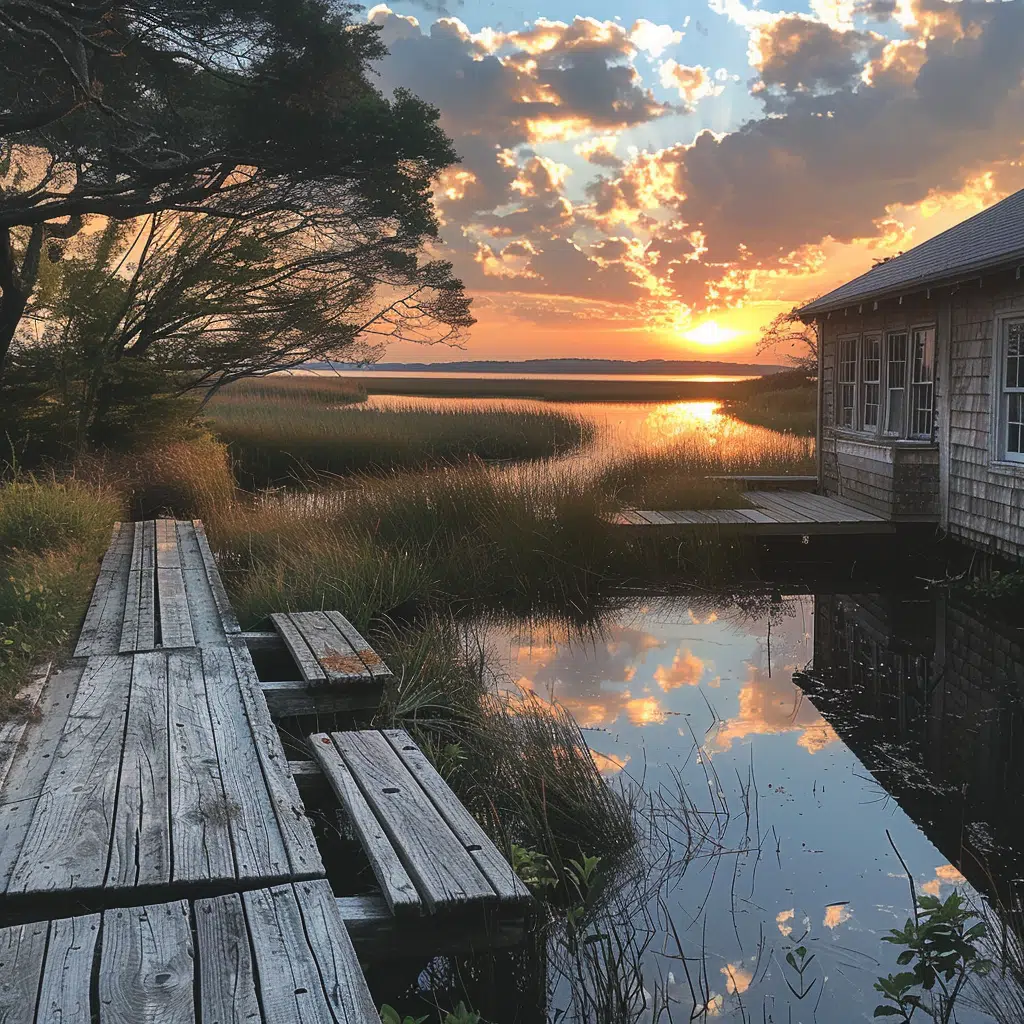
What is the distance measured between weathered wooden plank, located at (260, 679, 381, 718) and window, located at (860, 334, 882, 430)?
9.38 meters

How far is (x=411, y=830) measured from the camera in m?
3.27

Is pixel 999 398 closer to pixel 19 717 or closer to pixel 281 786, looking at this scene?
pixel 281 786

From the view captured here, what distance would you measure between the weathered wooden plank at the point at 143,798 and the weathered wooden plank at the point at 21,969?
11.2 inches

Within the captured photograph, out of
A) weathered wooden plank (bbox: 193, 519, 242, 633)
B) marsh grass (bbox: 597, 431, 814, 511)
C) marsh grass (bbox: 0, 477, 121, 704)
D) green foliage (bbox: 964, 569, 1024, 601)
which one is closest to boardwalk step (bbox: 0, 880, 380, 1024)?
marsh grass (bbox: 0, 477, 121, 704)

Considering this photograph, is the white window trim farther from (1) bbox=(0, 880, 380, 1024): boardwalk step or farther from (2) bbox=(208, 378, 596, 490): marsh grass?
(2) bbox=(208, 378, 596, 490): marsh grass

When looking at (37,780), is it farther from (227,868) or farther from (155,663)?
(155,663)

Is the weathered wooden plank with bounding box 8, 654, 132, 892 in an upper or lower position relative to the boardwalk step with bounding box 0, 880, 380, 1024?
upper

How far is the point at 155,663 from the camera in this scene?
4.89 m

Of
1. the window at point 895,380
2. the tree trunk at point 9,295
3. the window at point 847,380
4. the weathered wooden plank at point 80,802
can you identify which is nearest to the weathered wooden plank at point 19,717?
the weathered wooden plank at point 80,802

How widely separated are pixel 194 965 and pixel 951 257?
10.1 m

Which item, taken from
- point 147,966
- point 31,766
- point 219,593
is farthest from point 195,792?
point 219,593

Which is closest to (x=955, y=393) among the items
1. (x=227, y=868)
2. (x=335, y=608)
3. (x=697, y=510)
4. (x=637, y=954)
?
(x=697, y=510)

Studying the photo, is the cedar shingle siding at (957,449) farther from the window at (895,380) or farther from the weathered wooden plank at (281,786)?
the weathered wooden plank at (281,786)

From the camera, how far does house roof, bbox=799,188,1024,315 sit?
28.6 ft
